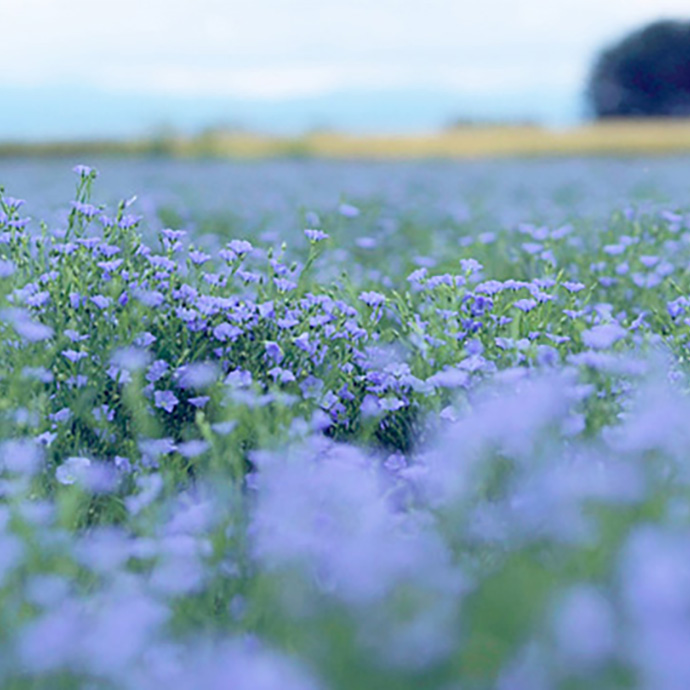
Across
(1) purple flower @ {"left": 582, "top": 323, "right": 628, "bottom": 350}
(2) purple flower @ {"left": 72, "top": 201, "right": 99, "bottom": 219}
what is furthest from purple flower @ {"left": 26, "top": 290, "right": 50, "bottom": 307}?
(1) purple flower @ {"left": 582, "top": 323, "right": 628, "bottom": 350}

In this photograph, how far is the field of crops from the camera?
1.58 m

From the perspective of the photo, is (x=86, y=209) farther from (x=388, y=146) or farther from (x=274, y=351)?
(x=388, y=146)

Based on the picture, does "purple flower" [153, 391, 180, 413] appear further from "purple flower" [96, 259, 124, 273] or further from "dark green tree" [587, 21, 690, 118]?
"dark green tree" [587, 21, 690, 118]

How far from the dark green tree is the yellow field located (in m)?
10.6

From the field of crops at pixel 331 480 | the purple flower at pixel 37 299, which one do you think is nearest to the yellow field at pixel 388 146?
the field of crops at pixel 331 480

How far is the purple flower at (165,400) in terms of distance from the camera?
342cm

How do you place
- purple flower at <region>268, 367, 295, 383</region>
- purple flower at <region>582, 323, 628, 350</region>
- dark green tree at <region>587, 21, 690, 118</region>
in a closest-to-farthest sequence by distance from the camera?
purple flower at <region>582, 323, 628, 350</region> < purple flower at <region>268, 367, 295, 383</region> < dark green tree at <region>587, 21, 690, 118</region>

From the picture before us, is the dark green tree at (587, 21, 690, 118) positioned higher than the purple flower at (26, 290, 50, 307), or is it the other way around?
the dark green tree at (587, 21, 690, 118)

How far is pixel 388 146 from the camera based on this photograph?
72.5 feet

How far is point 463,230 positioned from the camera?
7773 millimetres

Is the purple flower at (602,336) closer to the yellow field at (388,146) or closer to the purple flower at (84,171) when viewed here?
the purple flower at (84,171)

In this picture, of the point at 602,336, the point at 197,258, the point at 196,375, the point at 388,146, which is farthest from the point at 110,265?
the point at 388,146

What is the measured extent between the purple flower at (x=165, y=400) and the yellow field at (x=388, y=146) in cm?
1658

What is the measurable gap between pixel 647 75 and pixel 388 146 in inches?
597
